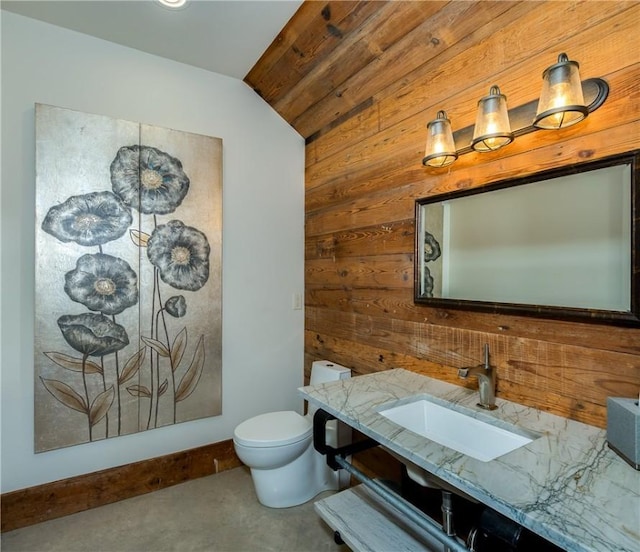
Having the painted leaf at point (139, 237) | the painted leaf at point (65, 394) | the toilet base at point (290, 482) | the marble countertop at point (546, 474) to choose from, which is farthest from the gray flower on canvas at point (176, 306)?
the marble countertop at point (546, 474)

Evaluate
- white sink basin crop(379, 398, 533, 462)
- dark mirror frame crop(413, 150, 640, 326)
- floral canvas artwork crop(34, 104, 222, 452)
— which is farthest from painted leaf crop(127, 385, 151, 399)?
dark mirror frame crop(413, 150, 640, 326)

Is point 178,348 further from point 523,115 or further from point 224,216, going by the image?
point 523,115

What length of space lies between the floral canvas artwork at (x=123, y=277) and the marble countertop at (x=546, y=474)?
4.05 ft

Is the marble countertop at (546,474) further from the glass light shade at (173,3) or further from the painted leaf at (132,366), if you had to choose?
the glass light shade at (173,3)

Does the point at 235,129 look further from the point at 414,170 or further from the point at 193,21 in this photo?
the point at 414,170

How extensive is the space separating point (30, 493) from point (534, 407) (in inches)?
97.7

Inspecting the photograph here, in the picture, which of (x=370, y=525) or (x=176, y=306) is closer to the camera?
(x=370, y=525)

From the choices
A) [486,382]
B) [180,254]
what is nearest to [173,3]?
[180,254]

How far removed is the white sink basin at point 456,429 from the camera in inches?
48.7

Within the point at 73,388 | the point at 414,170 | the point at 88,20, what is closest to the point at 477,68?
the point at 414,170

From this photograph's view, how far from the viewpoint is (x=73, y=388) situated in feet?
6.43

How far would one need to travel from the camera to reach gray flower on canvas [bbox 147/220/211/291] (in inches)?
86.3

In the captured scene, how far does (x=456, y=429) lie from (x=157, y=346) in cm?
174

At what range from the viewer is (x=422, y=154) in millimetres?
1778
